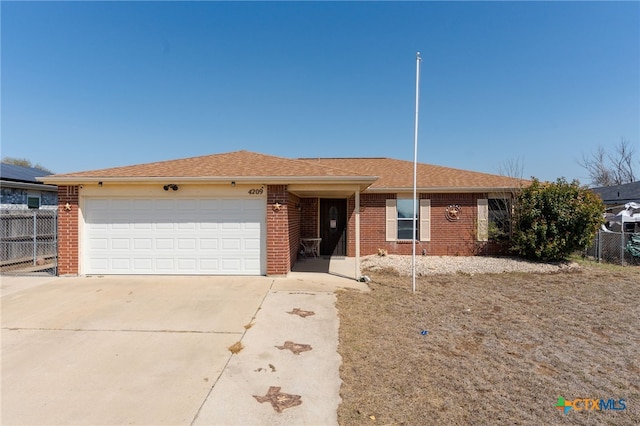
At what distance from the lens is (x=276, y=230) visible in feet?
27.2

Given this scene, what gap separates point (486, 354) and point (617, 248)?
37.2 feet

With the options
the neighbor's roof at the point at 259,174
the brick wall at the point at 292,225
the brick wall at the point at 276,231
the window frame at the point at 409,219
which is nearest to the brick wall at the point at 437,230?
the window frame at the point at 409,219

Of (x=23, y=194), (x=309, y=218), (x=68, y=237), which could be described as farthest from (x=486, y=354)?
(x=23, y=194)

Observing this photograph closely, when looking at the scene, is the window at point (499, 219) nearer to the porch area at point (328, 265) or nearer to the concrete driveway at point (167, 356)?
the porch area at point (328, 265)

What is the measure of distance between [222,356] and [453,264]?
28.4ft

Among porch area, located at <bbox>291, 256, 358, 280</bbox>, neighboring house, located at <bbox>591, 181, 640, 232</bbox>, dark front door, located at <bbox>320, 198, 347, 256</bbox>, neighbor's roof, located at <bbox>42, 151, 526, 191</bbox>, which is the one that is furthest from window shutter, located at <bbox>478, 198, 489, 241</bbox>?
neighboring house, located at <bbox>591, 181, 640, 232</bbox>

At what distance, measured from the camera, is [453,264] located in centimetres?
1068

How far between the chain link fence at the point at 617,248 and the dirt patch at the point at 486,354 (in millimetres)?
4523

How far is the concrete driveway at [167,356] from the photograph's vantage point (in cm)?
303

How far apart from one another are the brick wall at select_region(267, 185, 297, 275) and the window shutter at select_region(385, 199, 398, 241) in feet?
17.4

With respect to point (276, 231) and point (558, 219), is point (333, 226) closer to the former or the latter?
point (276, 231)

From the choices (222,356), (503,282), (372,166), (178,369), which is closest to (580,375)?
(222,356)

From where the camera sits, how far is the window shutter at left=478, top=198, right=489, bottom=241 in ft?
39.8

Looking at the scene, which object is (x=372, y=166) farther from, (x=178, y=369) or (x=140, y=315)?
(x=178, y=369)
